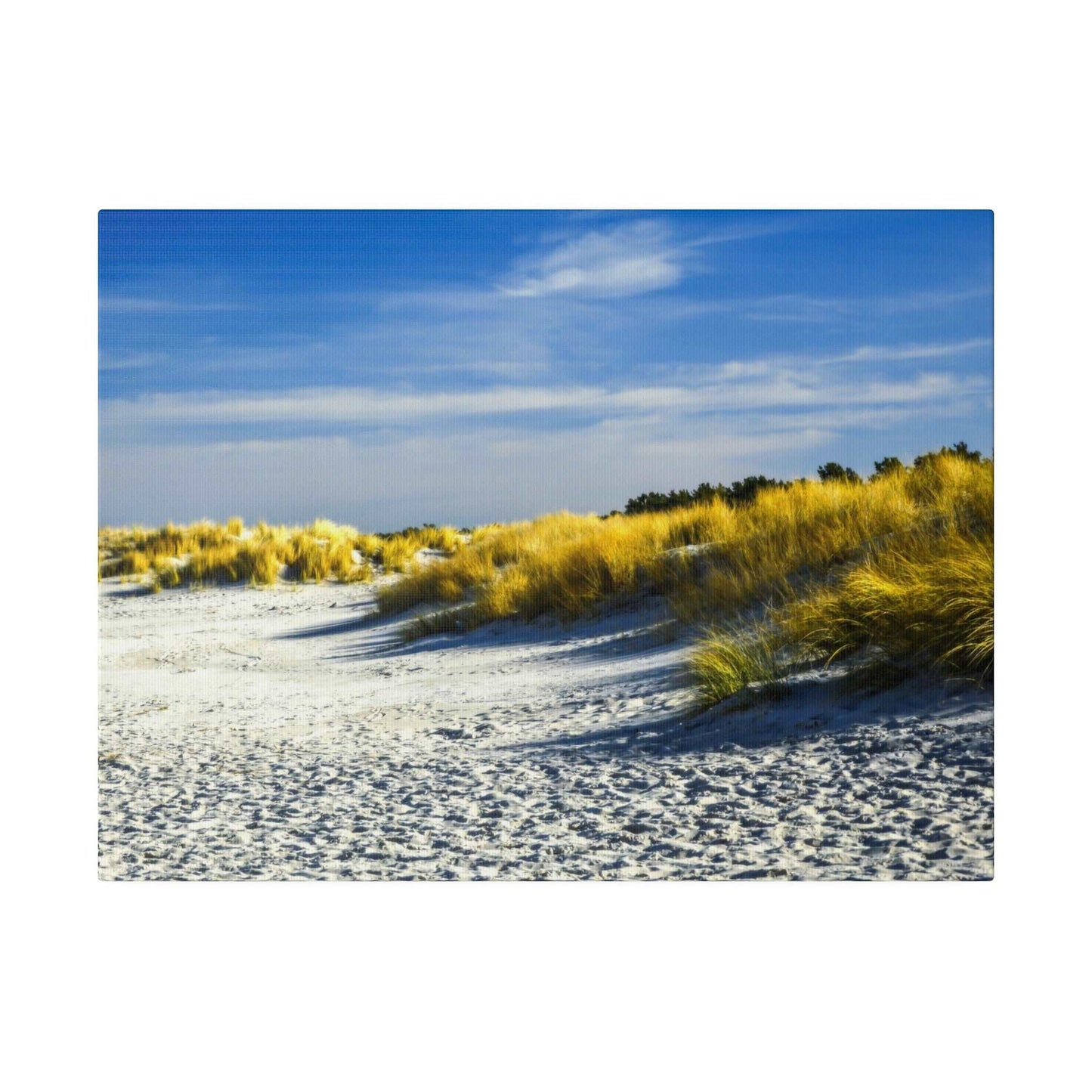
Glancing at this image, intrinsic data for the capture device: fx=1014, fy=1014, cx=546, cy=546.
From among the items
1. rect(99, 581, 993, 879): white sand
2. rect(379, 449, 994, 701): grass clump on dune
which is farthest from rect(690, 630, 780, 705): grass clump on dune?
rect(99, 581, 993, 879): white sand

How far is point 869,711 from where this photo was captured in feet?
13.1

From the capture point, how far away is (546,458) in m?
4.20

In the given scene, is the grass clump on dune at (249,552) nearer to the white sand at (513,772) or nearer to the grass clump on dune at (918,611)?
the white sand at (513,772)

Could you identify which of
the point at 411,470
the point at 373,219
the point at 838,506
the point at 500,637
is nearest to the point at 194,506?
the point at 411,470

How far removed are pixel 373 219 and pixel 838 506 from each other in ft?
8.49

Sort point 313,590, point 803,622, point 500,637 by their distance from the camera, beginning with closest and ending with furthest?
point 803,622
point 500,637
point 313,590

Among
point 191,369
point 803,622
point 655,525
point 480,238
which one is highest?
point 480,238

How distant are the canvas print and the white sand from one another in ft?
0.05

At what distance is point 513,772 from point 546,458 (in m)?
1.30

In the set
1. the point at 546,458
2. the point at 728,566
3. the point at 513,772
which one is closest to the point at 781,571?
the point at 728,566

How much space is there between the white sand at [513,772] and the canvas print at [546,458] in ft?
0.05

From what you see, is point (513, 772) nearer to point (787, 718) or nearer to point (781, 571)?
point (787, 718)
